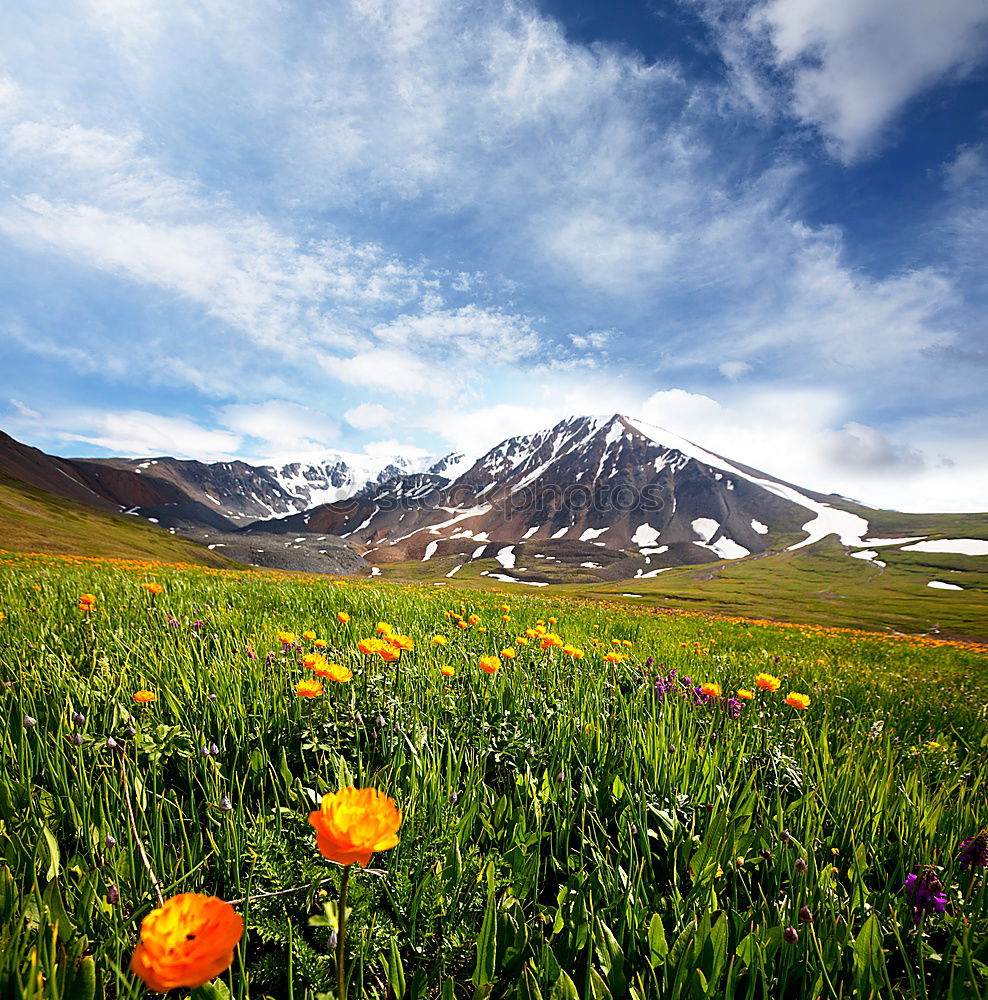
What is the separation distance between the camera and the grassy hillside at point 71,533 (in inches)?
2594

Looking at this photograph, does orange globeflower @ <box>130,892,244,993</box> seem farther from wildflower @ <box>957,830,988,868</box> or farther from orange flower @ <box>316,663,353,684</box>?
wildflower @ <box>957,830,988,868</box>

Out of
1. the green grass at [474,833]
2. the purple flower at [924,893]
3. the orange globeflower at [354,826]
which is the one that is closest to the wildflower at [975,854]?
the green grass at [474,833]

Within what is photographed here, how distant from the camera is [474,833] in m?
2.27

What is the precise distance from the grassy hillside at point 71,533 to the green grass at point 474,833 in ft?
226

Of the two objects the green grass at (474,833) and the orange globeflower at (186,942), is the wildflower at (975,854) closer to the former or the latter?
the green grass at (474,833)

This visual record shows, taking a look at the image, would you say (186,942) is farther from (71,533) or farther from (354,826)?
(71,533)

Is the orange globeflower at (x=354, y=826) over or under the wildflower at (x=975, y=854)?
over

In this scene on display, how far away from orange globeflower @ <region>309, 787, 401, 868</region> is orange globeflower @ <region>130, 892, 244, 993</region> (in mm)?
224

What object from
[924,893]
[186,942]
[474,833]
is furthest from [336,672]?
[924,893]

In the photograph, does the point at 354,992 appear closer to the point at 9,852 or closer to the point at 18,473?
the point at 9,852

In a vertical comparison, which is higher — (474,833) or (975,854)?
(975,854)

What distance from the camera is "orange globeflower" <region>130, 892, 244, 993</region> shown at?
0.93m

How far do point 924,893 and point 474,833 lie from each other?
1775 mm

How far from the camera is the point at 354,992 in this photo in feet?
4.98
